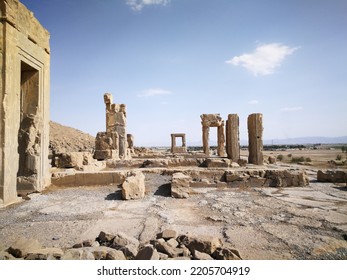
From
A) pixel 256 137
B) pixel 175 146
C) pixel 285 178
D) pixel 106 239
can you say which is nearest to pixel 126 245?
pixel 106 239

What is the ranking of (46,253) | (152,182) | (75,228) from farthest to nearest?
(152,182)
(75,228)
(46,253)

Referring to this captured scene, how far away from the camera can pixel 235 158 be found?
44.4 ft

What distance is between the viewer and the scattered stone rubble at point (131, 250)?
2.41 m

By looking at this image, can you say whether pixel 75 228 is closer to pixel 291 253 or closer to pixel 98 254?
pixel 98 254

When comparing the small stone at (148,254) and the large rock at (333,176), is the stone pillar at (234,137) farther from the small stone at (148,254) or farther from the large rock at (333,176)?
the small stone at (148,254)

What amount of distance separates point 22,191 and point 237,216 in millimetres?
5592

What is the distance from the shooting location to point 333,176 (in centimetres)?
780

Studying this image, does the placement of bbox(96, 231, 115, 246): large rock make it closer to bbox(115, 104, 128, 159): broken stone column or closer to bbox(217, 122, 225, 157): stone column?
bbox(115, 104, 128, 159): broken stone column

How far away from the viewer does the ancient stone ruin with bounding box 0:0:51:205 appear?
16.5 ft

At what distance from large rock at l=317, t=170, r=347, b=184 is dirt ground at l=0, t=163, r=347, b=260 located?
5.11 feet

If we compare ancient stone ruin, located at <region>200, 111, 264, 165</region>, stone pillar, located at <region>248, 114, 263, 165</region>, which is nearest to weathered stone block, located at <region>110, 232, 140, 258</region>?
ancient stone ruin, located at <region>200, 111, 264, 165</region>

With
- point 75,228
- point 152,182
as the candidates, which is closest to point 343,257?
point 75,228

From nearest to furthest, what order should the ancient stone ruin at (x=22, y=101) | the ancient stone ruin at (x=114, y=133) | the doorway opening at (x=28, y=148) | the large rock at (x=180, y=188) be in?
the ancient stone ruin at (x=22, y=101) → the large rock at (x=180, y=188) → the doorway opening at (x=28, y=148) → the ancient stone ruin at (x=114, y=133)

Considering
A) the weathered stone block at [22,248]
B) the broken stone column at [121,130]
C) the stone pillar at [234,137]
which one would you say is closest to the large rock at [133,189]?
the weathered stone block at [22,248]
